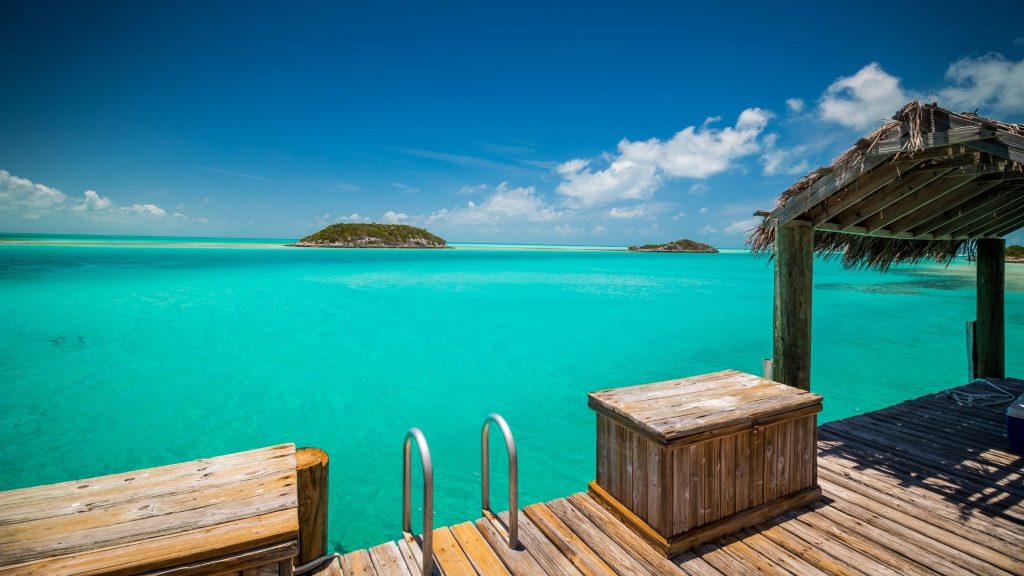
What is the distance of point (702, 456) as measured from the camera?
9.57ft

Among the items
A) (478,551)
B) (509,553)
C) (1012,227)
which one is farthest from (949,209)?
(478,551)

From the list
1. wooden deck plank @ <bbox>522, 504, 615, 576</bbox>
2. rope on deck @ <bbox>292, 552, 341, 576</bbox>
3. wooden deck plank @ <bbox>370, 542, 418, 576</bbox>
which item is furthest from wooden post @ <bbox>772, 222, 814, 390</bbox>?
rope on deck @ <bbox>292, 552, 341, 576</bbox>

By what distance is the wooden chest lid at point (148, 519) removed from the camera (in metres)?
1.63

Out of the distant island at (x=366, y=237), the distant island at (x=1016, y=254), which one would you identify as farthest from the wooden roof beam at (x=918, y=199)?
the distant island at (x=366, y=237)

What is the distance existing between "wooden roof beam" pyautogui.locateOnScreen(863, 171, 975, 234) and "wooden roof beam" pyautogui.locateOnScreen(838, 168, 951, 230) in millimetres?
156

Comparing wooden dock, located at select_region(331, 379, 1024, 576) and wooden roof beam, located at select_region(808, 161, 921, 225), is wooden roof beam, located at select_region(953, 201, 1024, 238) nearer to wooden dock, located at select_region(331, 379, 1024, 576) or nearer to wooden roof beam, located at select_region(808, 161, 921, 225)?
wooden roof beam, located at select_region(808, 161, 921, 225)

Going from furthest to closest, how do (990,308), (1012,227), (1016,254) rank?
(1016,254) → (990,308) → (1012,227)

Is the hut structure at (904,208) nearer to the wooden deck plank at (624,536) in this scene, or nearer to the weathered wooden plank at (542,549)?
the wooden deck plank at (624,536)

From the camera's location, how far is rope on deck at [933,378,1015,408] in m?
6.04

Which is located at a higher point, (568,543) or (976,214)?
(976,214)

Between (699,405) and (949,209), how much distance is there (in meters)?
5.09

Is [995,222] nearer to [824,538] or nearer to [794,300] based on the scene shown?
[794,300]

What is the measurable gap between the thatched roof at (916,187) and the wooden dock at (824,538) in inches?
104

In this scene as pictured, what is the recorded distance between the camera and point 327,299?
24.8 metres
